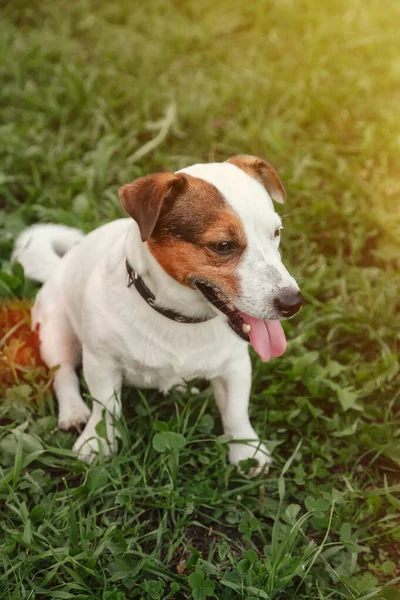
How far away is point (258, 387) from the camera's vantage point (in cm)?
390

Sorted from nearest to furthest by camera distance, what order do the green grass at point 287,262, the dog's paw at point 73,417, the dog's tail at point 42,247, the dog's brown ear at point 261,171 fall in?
the green grass at point 287,262 → the dog's brown ear at point 261,171 → the dog's paw at point 73,417 → the dog's tail at point 42,247

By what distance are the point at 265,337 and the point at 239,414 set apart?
0.63m

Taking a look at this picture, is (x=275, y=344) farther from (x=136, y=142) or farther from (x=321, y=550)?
(x=136, y=142)

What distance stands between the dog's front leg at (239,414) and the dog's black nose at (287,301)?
614 mm

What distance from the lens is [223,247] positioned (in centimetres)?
277

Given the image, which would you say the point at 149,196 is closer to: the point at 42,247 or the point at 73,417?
the point at 73,417

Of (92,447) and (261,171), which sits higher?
(261,171)

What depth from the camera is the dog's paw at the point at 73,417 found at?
3.60 m

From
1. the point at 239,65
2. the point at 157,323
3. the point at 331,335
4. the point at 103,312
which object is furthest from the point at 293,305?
the point at 239,65

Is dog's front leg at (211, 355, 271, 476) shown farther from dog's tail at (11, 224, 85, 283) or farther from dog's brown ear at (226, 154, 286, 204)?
dog's tail at (11, 224, 85, 283)

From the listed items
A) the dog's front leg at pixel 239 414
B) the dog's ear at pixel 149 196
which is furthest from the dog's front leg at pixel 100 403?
the dog's ear at pixel 149 196

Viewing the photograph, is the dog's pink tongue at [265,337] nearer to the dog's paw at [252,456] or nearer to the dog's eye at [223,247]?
the dog's eye at [223,247]

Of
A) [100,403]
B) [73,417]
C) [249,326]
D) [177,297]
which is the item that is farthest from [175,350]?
[73,417]

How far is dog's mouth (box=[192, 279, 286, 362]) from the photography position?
287cm
